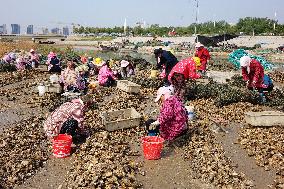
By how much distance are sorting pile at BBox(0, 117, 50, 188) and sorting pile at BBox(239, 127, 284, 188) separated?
15.0ft

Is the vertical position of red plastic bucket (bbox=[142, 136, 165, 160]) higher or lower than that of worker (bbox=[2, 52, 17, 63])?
lower

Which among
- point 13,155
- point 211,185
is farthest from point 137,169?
point 13,155

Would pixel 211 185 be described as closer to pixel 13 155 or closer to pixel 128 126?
pixel 128 126

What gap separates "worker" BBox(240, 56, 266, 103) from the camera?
12.2 m

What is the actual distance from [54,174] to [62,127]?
4.78ft

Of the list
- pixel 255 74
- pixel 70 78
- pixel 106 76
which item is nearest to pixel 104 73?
pixel 106 76

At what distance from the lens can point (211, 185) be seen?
6957 mm

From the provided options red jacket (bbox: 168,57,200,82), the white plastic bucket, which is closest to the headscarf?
red jacket (bbox: 168,57,200,82)

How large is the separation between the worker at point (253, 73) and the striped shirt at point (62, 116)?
5.79 meters

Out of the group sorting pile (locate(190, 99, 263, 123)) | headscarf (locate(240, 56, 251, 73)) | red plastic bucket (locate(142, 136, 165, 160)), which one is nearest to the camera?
red plastic bucket (locate(142, 136, 165, 160))

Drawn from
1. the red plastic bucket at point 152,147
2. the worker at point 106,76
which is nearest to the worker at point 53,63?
the worker at point 106,76

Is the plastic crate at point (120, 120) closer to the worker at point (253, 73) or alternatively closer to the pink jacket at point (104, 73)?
the worker at point (253, 73)

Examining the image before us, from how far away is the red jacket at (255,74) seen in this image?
12.2 meters

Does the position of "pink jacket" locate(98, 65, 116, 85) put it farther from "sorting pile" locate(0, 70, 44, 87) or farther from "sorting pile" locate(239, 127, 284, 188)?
"sorting pile" locate(239, 127, 284, 188)
